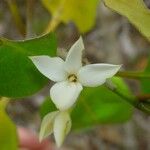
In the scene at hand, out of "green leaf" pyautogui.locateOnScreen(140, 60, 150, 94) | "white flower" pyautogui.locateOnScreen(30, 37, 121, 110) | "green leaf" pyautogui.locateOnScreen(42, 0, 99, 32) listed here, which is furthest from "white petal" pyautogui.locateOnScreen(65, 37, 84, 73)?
"green leaf" pyautogui.locateOnScreen(42, 0, 99, 32)

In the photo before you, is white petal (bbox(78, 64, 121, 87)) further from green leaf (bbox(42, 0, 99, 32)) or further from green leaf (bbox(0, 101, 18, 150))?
green leaf (bbox(42, 0, 99, 32))

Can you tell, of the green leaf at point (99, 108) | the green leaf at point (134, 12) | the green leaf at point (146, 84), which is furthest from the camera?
the green leaf at point (99, 108)

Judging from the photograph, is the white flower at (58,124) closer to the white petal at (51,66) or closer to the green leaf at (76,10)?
the white petal at (51,66)

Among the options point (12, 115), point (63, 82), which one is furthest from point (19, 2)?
point (63, 82)

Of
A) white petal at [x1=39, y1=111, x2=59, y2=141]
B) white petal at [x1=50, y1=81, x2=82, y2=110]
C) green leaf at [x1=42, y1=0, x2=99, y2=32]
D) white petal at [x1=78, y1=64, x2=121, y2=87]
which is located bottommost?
green leaf at [x1=42, y1=0, x2=99, y2=32]

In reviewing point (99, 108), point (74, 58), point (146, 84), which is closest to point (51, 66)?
point (74, 58)

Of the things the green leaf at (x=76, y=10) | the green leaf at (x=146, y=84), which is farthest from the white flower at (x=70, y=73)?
the green leaf at (x=76, y=10)
